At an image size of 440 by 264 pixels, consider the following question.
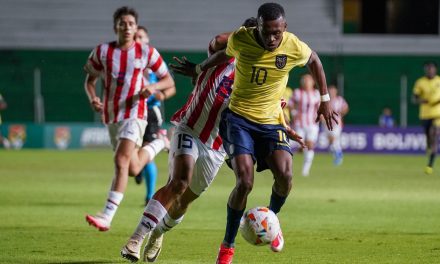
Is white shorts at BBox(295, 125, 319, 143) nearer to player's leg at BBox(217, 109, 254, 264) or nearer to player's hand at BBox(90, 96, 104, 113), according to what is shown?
player's hand at BBox(90, 96, 104, 113)

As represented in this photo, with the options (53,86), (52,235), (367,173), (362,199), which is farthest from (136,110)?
(53,86)

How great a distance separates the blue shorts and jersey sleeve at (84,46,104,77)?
2896 mm

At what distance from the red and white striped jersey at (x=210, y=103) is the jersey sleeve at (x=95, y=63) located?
7.68 feet

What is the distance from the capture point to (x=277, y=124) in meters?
7.98

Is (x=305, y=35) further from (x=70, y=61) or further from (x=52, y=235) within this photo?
(x=52, y=235)

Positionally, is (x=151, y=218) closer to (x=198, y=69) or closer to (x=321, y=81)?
(x=198, y=69)

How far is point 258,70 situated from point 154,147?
17.1 ft

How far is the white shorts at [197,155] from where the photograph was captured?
834 cm

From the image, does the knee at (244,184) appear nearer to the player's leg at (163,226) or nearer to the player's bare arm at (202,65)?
the player's leg at (163,226)

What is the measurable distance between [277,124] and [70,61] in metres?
29.0

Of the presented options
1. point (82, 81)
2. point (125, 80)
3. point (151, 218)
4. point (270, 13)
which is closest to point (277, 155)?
point (270, 13)

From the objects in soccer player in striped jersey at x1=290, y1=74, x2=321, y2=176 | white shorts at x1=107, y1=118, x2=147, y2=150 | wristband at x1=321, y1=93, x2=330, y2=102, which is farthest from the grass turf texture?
wristband at x1=321, y1=93, x2=330, y2=102

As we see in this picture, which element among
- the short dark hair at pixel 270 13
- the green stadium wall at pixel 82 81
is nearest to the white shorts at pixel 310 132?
the green stadium wall at pixel 82 81

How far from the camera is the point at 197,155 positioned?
8.38m
